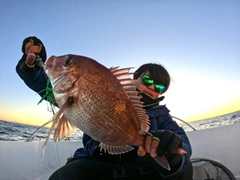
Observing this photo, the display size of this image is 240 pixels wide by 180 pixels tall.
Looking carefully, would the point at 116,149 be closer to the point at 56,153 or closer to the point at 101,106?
the point at 101,106

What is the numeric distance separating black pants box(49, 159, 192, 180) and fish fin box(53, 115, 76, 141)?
0.94m

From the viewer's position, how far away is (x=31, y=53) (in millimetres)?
1498

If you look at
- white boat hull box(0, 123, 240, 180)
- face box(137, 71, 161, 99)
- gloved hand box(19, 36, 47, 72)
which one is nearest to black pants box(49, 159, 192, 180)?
face box(137, 71, 161, 99)

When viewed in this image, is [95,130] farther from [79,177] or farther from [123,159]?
[123,159]

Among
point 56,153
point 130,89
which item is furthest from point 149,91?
point 56,153

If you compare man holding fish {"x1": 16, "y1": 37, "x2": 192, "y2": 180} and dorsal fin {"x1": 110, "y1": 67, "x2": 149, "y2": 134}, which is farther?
dorsal fin {"x1": 110, "y1": 67, "x2": 149, "y2": 134}

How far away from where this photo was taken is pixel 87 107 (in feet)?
3.81

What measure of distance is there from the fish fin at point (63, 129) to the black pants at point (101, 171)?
937mm

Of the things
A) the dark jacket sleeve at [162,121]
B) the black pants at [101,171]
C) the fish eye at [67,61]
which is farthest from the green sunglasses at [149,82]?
the fish eye at [67,61]

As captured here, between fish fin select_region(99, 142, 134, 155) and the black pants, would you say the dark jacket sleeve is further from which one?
fish fin select_region(99, 142, 134, 155)

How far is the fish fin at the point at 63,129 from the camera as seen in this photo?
1.25 m

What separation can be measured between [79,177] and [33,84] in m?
1.01

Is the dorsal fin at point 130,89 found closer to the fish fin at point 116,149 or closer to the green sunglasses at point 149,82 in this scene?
the fish fin at point 116,149

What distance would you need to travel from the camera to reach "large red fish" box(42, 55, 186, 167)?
116cm
